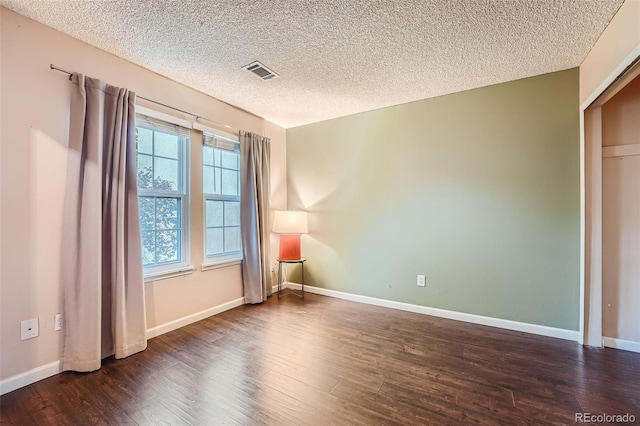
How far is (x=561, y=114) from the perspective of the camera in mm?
2582

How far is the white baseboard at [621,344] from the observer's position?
2307 mm

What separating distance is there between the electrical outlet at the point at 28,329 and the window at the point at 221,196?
1.47 meters

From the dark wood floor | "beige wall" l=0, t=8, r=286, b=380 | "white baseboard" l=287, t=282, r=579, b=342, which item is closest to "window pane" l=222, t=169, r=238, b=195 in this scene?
"beige wall" l=0, t=8, r=286, b=380

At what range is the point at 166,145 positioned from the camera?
283cm

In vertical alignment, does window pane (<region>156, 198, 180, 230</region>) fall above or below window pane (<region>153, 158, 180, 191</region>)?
below

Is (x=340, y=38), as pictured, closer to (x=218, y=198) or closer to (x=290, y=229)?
(x=218, y=198)

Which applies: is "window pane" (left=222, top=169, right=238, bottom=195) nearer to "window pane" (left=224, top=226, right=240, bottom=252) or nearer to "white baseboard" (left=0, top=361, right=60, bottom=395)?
"window pane" (left=224, top=226, right=240, bottom=252)

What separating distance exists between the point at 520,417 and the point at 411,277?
1789 millimetres

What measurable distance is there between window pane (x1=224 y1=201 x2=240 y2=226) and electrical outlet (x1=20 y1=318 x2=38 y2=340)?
6.08ft

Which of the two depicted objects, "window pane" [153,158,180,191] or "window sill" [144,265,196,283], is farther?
"window pane" [153,158,180,191]

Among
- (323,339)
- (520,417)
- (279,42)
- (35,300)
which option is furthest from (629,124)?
(35,300)

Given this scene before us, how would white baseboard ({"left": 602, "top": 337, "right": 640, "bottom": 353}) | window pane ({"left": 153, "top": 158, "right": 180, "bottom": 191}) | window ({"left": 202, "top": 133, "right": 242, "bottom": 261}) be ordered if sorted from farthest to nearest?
window ({"left": 202, "top": 133, "right": 242, "bottom": 261}) → window pane ({"left": 153, "top": 158, "right": 180, "bottom": 191}) → white baseboard ({"left": 602, "top": 337, "right": 640, "bottom": 353})

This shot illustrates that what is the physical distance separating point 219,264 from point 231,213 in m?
0.67

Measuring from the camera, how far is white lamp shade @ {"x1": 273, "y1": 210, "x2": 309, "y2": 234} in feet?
12.3
